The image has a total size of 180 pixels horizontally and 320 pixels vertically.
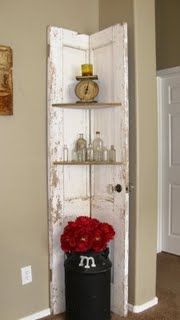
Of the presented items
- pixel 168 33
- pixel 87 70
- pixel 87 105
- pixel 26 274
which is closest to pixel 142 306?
pixel 26 274

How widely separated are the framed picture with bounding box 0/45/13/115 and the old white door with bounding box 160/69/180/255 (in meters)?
2.15

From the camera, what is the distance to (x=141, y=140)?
261 centimetres

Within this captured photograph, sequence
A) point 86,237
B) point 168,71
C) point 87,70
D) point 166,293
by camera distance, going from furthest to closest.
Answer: point 168,71 → point 166,293 → point 87,70 → point 86,237

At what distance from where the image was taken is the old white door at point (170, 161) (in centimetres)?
398

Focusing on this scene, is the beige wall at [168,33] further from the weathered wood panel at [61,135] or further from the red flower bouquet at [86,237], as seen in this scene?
the red flower bouquet at [86,237]

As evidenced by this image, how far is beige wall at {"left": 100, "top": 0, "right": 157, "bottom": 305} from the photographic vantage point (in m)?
2.57

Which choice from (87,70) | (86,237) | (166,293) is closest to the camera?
(86,237)

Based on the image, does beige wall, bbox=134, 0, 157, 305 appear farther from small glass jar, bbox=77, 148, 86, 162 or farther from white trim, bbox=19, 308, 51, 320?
white trim, bbox=19, 308, 51, 320

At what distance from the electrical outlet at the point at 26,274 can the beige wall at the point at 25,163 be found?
0.03m

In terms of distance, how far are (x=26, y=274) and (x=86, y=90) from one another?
1351 millimetres

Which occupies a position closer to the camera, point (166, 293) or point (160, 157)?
point (166, 293)

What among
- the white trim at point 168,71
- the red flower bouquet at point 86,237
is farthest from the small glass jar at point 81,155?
the white trim at point 168,71

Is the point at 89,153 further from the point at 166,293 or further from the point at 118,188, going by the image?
the point at 166,293

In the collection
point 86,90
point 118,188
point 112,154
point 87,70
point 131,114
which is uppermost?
point 87,70
